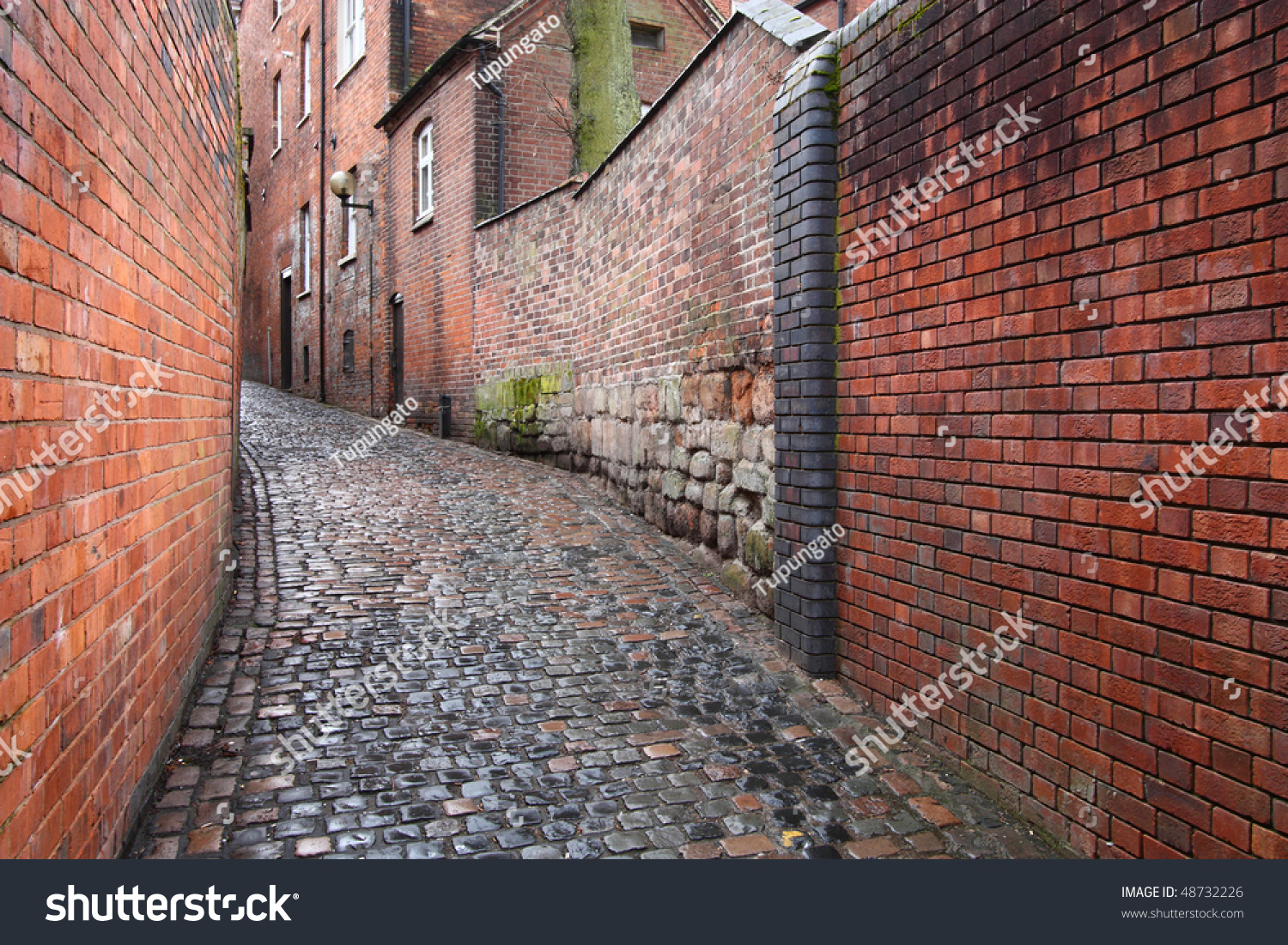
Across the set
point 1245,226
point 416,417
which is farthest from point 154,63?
point 416,417

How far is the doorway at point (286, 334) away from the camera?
26156 mm

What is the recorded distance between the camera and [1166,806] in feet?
9.28

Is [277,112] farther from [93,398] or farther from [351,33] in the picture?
[93,398]

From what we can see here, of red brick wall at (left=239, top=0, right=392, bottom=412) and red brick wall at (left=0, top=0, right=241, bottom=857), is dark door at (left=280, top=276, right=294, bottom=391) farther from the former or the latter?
red brick wall at (left=0, top=0, right=241, bottom=857)

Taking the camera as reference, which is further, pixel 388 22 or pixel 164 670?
pixel 388 22

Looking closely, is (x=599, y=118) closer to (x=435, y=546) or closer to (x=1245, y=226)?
(x=435, y=546)

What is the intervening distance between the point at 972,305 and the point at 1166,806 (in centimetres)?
188

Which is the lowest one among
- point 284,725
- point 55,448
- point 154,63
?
point 284,725

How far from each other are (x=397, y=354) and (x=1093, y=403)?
15781mm

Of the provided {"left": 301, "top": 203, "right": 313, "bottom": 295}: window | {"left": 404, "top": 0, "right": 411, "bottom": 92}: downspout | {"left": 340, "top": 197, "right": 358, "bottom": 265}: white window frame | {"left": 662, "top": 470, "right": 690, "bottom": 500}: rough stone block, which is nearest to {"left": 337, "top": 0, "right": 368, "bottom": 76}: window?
{"left": 404, "top": 0, "right": 411, "bottom": 92}: downspout

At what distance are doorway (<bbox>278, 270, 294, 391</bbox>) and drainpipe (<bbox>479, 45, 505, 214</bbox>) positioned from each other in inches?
527

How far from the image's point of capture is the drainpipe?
14.4 metres

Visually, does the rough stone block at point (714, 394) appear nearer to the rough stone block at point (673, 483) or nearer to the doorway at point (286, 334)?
the rough stone block at point (673, 483)

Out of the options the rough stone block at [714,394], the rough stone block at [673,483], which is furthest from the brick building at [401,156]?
the rough stone block at [714,394]
